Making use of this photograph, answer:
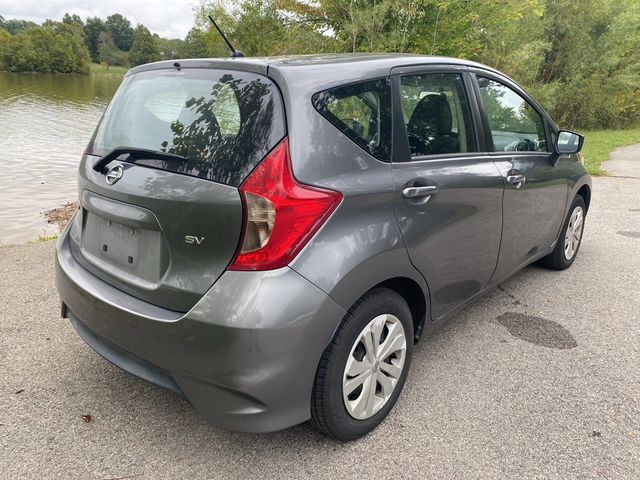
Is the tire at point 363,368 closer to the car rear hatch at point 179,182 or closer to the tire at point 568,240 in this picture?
the car rear hatch at point 179,182

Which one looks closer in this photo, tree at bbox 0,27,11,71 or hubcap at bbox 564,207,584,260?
hubcap at bbox 564,207,584,260

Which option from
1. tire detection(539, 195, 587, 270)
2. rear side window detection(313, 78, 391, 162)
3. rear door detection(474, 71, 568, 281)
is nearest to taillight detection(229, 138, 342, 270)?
rear side window detection(313, 78, 391, 162)

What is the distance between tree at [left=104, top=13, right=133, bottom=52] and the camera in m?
103

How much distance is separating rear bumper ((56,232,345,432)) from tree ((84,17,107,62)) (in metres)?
97.5

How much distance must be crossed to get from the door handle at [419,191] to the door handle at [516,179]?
884 mm

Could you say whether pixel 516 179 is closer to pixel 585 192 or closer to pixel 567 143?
pixel 567 143

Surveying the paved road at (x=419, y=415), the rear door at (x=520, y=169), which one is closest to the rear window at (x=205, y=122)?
the paved road at (x=419, y=415)

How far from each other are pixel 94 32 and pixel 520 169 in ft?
376

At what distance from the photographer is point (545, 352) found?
9.91ft

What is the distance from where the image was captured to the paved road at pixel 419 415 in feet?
6.81

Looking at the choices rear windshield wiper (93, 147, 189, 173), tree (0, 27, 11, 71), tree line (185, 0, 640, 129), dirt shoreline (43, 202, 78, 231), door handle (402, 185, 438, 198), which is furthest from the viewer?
tree (0, 27, 11, 71)

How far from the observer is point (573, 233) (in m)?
4.35

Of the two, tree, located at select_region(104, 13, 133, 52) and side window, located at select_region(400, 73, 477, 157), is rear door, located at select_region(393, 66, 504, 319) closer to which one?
side window, located at select_region(400, 73, 477, 157)

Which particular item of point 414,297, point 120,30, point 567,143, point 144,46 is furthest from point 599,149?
point 120,30
